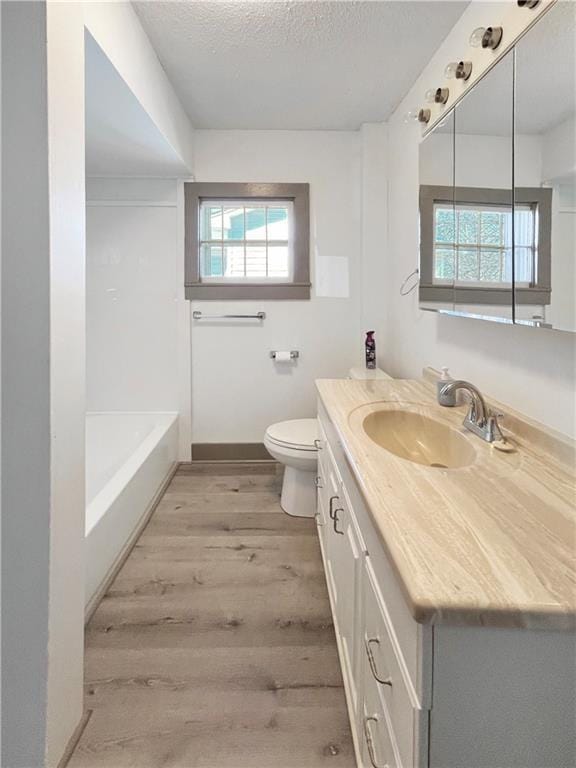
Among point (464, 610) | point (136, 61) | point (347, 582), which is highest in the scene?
point (136, 61)

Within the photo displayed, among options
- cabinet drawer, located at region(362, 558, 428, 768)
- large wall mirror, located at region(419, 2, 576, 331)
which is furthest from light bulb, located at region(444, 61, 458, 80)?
cabinet drawer, located at region(362, 558, 428, 768)

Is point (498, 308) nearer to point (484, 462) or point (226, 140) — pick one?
point (484, 462)

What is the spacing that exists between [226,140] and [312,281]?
1.11 m

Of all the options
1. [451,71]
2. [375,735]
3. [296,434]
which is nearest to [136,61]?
[451,71]

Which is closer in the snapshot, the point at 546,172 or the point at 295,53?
the point at 546,172

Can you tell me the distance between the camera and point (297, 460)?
2.53 meters

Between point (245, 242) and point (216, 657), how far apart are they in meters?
2.66

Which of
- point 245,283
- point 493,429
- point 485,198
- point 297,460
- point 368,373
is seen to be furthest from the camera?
point 245,283

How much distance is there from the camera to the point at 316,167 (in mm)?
3346

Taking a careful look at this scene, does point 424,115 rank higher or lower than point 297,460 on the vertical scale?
→ higher

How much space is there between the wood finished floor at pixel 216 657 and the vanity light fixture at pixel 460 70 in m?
2.05

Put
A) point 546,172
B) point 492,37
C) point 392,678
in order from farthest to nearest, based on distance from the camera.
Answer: point 492,37 → point 546,172 → point 392,678

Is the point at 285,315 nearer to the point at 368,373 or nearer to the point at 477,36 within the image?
the point at 368,373

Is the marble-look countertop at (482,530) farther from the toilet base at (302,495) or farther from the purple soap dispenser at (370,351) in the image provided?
the purple soap dispenser at (370,351)
